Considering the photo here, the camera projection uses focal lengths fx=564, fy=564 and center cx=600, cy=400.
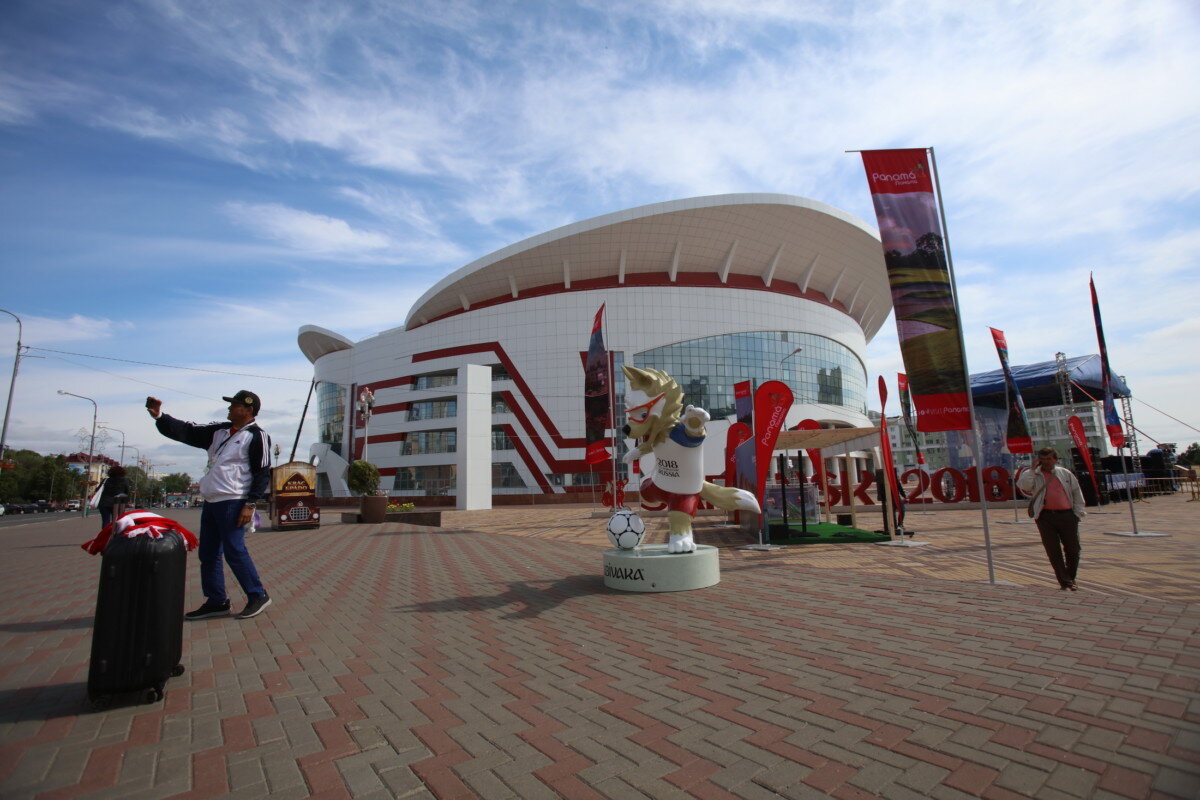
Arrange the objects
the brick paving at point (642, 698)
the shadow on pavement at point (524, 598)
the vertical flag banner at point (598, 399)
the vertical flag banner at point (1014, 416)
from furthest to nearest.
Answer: the vertical flag banner at point (598, 399) → the vertical flag banner at point (1014, 416) → the shadow on pavement at point (524, 598) → the brick paving at point (642, 698)

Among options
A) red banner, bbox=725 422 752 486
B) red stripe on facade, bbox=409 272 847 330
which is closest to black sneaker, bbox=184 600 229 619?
red banner, bbox=725 422 752 486

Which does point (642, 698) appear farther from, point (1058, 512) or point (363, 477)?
point (363, 477)

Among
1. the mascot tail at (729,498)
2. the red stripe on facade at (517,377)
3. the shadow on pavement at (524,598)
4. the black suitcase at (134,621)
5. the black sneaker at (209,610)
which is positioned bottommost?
the shadow on pavement at (524,598)

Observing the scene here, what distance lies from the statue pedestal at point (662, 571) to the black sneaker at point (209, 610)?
3.80m

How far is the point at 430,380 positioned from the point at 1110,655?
4380 centimetres

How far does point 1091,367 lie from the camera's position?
123 ft

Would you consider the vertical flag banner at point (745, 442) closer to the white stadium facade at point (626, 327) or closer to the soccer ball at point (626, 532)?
the soccer ball at point (626, 532)

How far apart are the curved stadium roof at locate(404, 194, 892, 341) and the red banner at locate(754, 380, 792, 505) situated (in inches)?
1114

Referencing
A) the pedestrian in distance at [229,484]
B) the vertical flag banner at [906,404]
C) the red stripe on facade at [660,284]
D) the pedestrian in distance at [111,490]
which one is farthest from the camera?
the red stripe on facade at [660,284]

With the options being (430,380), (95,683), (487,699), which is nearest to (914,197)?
(487,699)

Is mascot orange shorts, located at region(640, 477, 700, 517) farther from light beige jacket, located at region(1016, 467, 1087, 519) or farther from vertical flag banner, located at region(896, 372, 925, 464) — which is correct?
vertical flag banner, located at region(896, 372, 925, 464)

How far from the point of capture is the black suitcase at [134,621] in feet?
9.68

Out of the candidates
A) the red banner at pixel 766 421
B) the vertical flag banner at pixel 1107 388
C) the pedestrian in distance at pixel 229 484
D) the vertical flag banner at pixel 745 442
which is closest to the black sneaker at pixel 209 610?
the pedestrian in distance at pixel 229 484

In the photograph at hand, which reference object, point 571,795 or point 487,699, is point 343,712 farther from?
point 571,795
